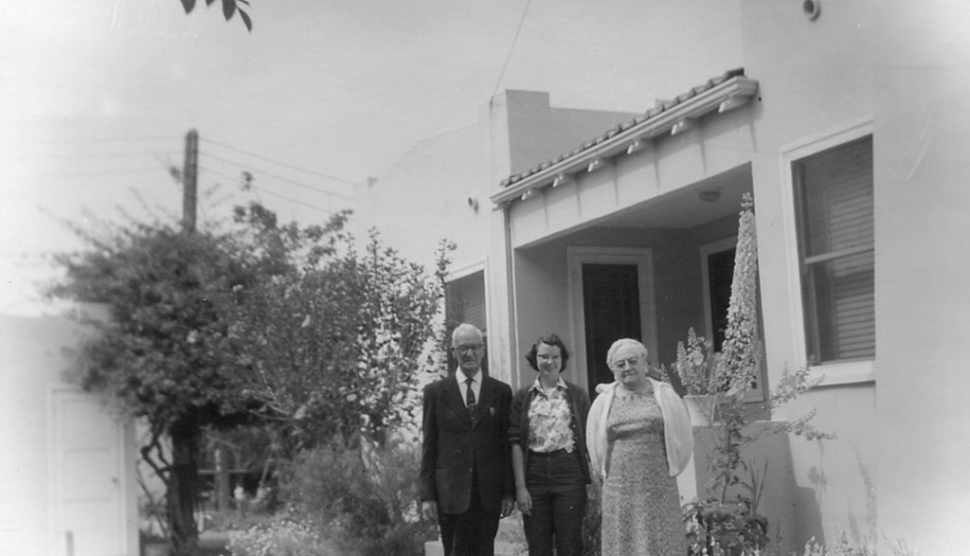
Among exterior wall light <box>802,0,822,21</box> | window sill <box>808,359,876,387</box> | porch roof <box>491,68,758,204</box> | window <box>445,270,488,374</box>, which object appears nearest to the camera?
window sill <box>808,359,876,387</box>

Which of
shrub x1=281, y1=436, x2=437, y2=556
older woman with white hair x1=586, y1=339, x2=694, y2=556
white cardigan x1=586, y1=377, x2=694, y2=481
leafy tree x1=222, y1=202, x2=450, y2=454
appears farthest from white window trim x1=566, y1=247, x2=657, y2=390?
older woman with white hair x1=586, y1=339, x2=694, y2=556

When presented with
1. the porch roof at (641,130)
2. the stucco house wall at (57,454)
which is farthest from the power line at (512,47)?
the stucco house wall at (57,454)

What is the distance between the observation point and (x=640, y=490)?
6070 mm

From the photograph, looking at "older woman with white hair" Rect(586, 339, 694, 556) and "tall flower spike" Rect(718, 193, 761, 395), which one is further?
"tall flower spike" Rect(718, 193, 761, 395)

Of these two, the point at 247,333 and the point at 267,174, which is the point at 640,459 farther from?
the point at 267,174

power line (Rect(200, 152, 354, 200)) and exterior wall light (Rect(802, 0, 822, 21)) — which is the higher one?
power line (Rect(200, 152, 354, 200))

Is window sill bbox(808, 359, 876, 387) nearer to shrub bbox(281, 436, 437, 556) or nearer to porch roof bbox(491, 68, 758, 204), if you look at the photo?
porch roof bbox(491, 68, 758, 204)

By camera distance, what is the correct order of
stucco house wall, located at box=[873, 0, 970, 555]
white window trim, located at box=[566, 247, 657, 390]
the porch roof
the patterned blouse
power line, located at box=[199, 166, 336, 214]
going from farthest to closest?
power line, located at box=[199, 166, 336, 214] < white window trim, located at box=[566, 247, 657, 390] < the porch roof < the patterned blouse < stucco house wall, located at box=[873, 0, 970, 555]

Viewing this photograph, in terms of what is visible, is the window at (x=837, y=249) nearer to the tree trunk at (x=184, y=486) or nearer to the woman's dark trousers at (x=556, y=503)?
the woman's dark trousers at (x=556, y=503)

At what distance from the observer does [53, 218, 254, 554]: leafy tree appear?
484 inches

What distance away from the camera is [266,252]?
12781 mm

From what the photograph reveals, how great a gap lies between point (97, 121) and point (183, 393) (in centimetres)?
457

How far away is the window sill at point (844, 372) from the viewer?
6824mm

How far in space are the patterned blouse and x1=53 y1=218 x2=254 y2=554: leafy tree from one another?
6.54 metres
